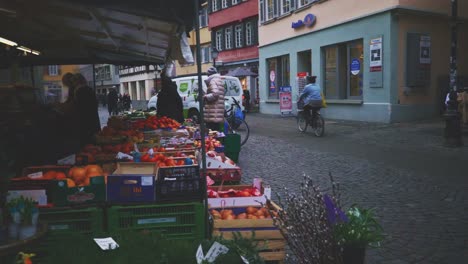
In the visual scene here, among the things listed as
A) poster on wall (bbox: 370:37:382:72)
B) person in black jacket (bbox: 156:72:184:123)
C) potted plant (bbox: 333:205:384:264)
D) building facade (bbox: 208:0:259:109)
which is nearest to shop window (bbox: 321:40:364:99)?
poster on wall (bbox: 370:37:382:72)

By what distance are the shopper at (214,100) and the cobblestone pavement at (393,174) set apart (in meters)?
1.06

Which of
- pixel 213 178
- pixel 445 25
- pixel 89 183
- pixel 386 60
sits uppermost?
pixel 445 25

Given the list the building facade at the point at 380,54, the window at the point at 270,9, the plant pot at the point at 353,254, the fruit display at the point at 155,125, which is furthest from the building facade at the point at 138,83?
the plant pot at the point at 353,254

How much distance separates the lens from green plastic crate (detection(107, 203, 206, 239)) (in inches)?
144

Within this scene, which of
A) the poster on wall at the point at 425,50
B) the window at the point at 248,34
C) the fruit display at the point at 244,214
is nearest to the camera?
the fruit display at the point at 244,214

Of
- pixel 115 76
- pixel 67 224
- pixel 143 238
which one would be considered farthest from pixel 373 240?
pixel 115 76

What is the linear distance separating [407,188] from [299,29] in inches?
673

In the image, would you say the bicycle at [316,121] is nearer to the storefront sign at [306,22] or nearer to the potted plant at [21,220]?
the storefront sign at [306,22]

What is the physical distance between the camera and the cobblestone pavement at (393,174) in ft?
15.4

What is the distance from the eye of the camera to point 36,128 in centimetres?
719

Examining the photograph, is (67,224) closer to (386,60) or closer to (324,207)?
(324,207)

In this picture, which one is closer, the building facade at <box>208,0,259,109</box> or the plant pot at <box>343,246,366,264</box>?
the plant pot at <box>343,246,366,264</box>

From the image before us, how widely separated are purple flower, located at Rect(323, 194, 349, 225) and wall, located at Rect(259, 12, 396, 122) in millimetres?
14750

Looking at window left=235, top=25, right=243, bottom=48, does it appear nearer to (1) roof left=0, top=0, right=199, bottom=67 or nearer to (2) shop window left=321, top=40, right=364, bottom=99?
(2) shop window left=321, top=40, right=364, bottom=99
